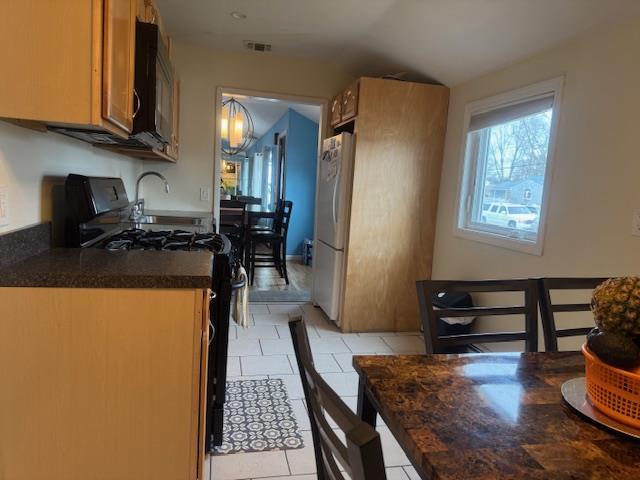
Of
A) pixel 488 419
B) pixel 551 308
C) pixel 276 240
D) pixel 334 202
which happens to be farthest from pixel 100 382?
pixel 276 240

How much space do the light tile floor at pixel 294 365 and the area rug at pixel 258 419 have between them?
0.04 meters

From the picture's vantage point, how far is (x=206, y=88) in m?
3.83

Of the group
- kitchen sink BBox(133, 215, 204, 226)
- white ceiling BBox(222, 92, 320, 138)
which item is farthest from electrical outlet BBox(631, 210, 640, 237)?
white ceiling BBox(222, 92, 320, 138)

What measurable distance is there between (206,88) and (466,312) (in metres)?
3.27

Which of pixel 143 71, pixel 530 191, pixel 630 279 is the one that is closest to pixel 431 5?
pixel 530 191

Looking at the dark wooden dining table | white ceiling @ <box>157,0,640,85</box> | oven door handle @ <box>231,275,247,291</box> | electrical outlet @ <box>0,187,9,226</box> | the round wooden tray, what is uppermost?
white ceiling @ <box>157,0,640,85</box>

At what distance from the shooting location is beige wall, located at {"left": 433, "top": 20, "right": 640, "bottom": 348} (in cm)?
195

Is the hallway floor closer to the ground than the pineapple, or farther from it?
closer to the ground

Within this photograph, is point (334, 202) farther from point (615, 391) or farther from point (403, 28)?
point (615, 391)

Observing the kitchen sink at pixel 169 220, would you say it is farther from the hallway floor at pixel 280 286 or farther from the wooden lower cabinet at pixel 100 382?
the wooden lower cabinet at pixel 100 382

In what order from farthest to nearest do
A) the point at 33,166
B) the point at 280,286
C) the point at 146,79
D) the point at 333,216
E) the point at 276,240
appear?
the point at 276,240 → the point at 280,286 → the point at 333,216 → the point at 146,79 → the point at 33,166

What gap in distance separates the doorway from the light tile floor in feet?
2.63

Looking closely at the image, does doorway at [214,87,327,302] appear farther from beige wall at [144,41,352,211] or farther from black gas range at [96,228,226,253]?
black gas range at [96,228,226,253]

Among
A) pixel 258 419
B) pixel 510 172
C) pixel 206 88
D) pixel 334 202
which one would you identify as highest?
pixel 206 88
